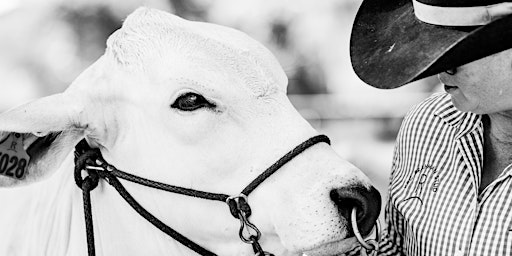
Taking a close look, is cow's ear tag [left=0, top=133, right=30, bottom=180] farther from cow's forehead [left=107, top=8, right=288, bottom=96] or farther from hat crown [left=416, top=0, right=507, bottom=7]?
hat crown [left=416, top=0, right=507, bottom=7]

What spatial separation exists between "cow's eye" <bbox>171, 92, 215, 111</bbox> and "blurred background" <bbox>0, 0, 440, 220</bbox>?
784cm

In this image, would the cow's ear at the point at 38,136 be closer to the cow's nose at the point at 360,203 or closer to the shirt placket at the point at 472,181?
the cow's nose at the point at 360,203

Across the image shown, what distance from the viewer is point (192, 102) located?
9.66 feet

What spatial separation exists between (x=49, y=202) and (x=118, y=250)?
322 mm

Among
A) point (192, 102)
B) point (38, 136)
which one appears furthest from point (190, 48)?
point (38, 136)

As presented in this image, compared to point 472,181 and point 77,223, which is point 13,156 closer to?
point 77,223

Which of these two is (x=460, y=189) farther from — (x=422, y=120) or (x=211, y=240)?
(x=211, y=240)

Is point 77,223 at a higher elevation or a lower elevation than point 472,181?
higher

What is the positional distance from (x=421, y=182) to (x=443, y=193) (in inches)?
5.2

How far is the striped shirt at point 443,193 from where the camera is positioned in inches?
116

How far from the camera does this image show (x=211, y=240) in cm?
303

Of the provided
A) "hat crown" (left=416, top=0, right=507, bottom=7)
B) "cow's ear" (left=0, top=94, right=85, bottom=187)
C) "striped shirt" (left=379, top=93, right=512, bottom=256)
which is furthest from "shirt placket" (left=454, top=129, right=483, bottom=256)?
"cow's ear" (left=0, top=94, right=85, bottom=187)

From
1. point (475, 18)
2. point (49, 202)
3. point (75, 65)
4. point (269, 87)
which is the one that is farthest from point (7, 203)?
point (75, 65)

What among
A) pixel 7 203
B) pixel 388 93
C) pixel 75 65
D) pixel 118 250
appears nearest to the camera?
pixel 118 250
